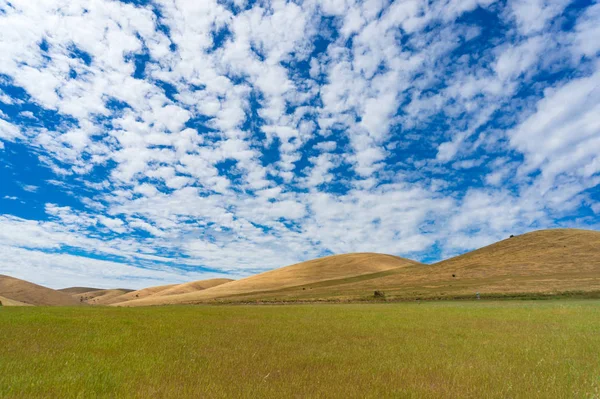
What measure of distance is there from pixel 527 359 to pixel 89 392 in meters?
12.0

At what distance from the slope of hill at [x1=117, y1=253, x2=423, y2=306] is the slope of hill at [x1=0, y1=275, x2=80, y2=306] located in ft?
95.1

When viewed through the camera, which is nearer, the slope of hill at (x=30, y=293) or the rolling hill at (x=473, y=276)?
the rolling hill at (x=473, y=276)

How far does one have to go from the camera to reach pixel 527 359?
34.0 feet

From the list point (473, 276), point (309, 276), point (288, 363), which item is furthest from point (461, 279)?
point (288, 363)

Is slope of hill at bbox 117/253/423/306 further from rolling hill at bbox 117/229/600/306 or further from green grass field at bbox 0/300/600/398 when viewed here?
green grass field at bbox 0/300/600/398

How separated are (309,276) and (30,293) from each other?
91125 mm

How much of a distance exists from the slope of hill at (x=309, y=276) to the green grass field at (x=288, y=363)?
305 ft

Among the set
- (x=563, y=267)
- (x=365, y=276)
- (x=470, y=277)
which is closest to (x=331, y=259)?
(x=365, y=276)

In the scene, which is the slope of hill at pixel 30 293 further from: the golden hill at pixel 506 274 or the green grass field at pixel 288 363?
the green grass field at pixel 288 363

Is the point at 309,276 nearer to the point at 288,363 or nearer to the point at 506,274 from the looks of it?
the point at 506,274

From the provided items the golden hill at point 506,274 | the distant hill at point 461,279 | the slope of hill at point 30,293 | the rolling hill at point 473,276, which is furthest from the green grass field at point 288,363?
the slope of hill at point 30,293

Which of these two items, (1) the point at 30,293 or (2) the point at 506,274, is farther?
(1) the point at 30,293

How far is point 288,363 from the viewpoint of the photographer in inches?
372

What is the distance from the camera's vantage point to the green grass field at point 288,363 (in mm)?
6906
